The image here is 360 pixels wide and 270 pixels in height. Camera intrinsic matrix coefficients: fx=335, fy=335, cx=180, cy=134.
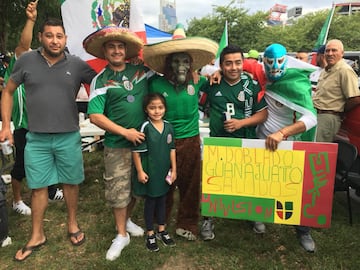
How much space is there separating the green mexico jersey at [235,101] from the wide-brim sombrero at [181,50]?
10.4 inches

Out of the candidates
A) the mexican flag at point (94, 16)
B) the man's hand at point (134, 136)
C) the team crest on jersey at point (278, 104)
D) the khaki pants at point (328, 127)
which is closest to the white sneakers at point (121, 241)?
the man's hand at point (134, 136)

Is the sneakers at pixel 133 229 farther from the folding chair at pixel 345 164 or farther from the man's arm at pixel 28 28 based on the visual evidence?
the folding chair at pixel 345 164

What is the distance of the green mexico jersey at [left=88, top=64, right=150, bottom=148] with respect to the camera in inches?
111

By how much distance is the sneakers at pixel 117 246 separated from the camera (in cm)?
300

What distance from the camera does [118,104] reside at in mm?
2850

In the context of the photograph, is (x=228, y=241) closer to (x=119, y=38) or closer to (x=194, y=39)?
(x=194, y=39)

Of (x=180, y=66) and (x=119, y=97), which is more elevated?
(x=180, y=66)

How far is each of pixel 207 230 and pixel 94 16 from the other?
2599 mm

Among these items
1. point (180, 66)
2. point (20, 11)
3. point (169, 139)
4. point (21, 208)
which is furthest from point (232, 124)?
point (20, 11)

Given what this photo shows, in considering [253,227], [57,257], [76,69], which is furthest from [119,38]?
[253,227]

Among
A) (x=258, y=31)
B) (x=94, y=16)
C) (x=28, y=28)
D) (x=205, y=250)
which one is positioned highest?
(x=258, y=31)

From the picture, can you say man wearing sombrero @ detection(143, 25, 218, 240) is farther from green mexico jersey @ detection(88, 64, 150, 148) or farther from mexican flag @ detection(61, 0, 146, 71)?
mexican flag @ detection(61, 0, 146, 71)

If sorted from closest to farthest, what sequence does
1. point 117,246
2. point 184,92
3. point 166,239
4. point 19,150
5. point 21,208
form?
1. point 184,92
2. point 117,246
3. point 166,239
4. point 19,150
5. point 21,208

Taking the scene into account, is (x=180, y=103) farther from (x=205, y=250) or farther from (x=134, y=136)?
(x=205, y=250)
